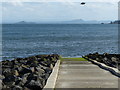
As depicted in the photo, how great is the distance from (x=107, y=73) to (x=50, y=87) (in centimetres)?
411

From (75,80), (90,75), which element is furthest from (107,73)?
(75,80)

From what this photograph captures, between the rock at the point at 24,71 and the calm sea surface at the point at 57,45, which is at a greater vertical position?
the rock at the point at 24,71

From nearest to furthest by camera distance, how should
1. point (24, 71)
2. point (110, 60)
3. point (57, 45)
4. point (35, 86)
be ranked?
1. point (35, 86)
2. point (24, 71)
3. point (110, 60)
4. point (57, 45)

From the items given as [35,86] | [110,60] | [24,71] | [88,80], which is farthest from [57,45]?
[35,86]

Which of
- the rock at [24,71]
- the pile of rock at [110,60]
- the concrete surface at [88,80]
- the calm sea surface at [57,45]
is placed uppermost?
the concrete surface at [88,80]

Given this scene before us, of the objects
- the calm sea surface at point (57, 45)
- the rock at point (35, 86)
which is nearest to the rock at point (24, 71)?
the rock at point (35, 86)

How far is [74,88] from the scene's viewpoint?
982 cm

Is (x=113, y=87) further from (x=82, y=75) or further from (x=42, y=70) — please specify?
(x=42, y=70)

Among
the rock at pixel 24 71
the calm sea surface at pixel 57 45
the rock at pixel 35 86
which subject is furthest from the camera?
the calm sea surface at pixel 57 45

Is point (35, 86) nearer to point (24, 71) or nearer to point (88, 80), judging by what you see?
point (88, 80)

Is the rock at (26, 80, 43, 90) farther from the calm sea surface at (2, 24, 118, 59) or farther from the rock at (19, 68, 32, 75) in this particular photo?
the calm sea surface at (2, 24, 118, 59)

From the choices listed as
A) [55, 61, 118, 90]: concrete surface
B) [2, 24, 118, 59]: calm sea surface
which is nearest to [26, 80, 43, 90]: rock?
[55, 61, 118, 90]: concrete surface

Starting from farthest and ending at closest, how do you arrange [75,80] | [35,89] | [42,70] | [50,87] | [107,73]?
[42,70] < [107,73] < [75,80] < [35,89] < [50,87]

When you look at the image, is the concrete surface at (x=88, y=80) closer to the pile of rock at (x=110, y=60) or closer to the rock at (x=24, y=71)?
the rock at (x=24, y=71)
